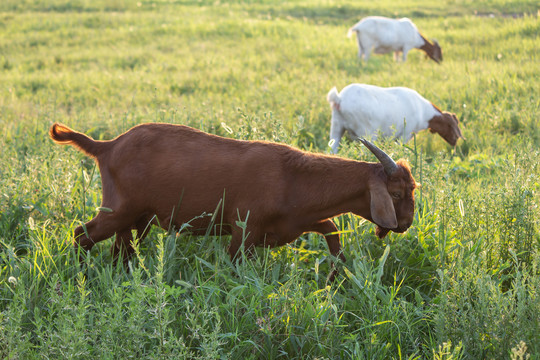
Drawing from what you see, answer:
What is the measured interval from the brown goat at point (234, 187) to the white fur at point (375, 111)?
2.67 meters

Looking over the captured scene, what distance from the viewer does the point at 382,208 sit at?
9.92ft

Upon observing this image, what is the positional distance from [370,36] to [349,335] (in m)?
9.48

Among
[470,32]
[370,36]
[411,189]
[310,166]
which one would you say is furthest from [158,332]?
[470,32]

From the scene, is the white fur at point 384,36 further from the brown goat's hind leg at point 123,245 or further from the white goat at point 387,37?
the brown goat's hind leg at point 123,245

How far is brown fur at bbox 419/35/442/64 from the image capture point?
1106 cm

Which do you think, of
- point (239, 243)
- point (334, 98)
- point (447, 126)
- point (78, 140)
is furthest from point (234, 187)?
point (447, 126)

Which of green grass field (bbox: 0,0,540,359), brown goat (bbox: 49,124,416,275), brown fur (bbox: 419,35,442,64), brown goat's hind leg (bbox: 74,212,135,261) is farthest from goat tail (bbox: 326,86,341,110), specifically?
brown fur (bbox: 419,35,442,64)

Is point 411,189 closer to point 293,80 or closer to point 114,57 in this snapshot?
point 293,80

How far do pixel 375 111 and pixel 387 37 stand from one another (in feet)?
20.0

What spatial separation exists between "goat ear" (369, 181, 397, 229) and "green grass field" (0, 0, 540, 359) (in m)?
0.18

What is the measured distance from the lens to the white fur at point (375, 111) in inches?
232

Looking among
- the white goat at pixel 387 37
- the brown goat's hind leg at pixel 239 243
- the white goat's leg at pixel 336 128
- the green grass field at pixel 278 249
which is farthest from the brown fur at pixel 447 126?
the white goat at pixel 387 37

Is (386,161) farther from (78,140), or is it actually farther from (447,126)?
(447,126)

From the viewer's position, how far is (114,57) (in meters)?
11.6
